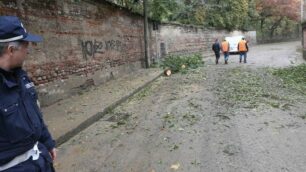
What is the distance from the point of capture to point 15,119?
8.91ft

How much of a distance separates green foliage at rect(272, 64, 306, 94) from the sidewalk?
5.34 m

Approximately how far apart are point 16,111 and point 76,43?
10320 mm

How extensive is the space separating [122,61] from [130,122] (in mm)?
9092

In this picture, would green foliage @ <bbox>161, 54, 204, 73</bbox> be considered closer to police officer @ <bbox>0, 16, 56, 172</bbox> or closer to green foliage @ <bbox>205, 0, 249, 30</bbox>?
green foliage @ <bbox>205, 0, 249, 30</bbox>

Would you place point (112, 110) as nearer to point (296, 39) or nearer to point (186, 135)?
point (186, 135)

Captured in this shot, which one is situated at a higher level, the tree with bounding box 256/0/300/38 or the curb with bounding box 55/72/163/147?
the tree with bounding box 256/0/300/38

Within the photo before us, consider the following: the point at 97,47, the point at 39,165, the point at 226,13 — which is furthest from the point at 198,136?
the point at 226,13

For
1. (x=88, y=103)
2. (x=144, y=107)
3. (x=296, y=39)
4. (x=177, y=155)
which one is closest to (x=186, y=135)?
(x=177, y=155)

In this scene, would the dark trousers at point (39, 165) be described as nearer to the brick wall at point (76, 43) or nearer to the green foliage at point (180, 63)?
the brick wall at point (76, 43)

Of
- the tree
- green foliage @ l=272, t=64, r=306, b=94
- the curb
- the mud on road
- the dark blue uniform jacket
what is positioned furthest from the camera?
the tree

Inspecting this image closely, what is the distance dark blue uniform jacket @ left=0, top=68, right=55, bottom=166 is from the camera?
8.86ft

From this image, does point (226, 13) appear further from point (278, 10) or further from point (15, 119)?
point (15, 119)

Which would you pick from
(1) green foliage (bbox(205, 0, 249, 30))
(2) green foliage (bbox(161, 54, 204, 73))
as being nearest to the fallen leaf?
(2) green foliage (bbox(161, 54, 204, 73))

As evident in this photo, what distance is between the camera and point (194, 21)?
1496 inches
